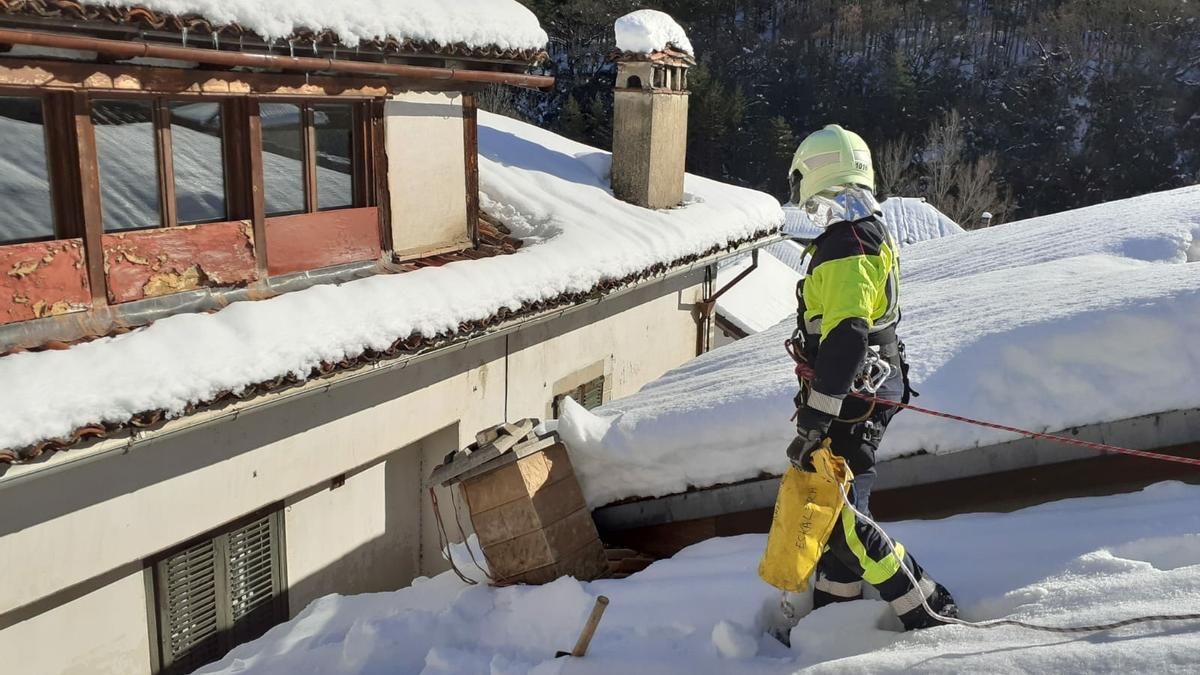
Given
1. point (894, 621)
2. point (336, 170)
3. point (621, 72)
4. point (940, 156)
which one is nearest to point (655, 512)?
Answer: point (894, 621)

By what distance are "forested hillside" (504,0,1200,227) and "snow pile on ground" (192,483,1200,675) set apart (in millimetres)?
32690

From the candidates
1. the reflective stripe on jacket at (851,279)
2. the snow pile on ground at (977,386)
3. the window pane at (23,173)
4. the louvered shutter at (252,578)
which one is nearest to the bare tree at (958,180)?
the snow pile on ground at (977,386)

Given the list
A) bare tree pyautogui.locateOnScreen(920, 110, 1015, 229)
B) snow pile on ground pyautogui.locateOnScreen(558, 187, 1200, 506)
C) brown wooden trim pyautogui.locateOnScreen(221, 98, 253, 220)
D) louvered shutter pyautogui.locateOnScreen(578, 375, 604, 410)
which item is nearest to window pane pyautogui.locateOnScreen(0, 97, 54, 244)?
brown wooden trim pyautogui.locateOnScreen(221, 98, 253, 220)

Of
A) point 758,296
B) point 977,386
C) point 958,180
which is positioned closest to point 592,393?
point 977,386

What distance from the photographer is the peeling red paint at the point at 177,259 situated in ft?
16.0

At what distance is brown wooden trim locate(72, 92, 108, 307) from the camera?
4.61 m

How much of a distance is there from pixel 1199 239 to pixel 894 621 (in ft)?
16.1

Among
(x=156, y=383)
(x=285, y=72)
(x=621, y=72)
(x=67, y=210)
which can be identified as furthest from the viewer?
(x=621, y=72)

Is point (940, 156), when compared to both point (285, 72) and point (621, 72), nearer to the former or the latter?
point (621, 72)

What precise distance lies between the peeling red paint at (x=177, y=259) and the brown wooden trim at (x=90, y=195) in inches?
1.9

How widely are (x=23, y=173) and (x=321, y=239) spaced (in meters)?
1.87

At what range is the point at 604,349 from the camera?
8992 millimetres

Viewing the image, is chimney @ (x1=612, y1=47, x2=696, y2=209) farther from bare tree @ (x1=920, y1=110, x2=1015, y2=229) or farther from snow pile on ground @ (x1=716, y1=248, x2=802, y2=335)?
bare tree @ (x1=920, y1=110, x2=1015, y2=229)

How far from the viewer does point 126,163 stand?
16.2 ft
